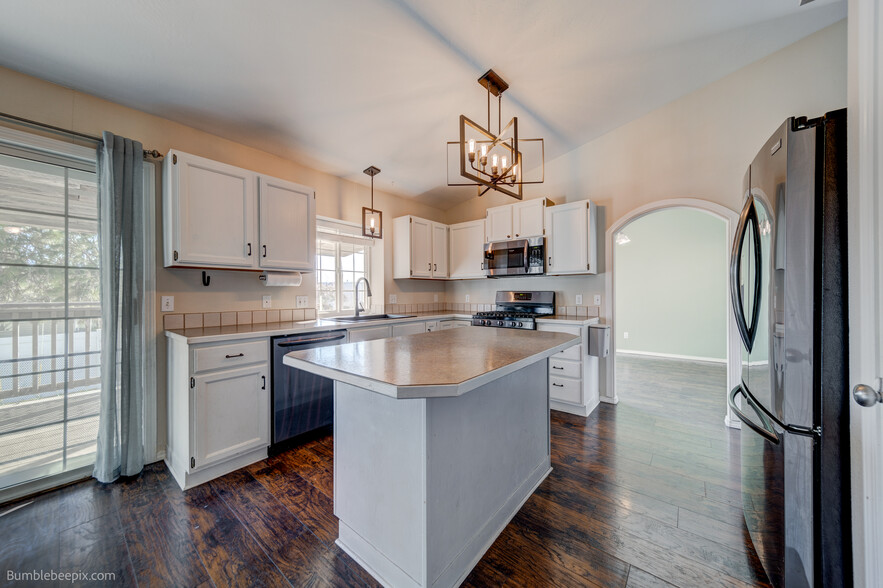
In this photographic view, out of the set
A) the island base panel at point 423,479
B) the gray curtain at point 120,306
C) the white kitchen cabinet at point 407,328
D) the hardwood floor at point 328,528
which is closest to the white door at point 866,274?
the hardwood floor at point 328,528

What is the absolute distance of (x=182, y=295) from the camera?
2.46m

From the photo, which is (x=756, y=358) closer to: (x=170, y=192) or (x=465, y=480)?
(x=465, y=480)

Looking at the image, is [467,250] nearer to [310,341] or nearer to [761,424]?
[310,341]

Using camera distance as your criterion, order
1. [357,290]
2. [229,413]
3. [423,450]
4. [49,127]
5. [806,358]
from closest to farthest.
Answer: [806,358], [423,450], [49,127], [229,413], [357,290]

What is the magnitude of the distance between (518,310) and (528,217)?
1.19 metres

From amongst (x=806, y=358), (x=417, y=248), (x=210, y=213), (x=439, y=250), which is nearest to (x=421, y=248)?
(x=417, y=248)

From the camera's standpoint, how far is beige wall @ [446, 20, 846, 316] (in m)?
2.54

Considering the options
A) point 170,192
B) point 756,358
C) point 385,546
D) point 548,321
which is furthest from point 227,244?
point 756,358

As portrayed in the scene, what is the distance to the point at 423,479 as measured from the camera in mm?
1204

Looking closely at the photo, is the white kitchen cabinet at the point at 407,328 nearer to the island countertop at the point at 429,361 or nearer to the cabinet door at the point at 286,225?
the cabinet door at the point at 286,225

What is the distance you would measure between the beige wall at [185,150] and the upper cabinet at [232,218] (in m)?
0.27

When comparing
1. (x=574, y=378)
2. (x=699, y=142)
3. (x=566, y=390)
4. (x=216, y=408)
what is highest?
(x=699, y=142)

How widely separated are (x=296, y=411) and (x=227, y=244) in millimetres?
1389

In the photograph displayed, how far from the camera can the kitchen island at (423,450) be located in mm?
1172
